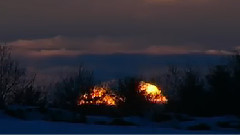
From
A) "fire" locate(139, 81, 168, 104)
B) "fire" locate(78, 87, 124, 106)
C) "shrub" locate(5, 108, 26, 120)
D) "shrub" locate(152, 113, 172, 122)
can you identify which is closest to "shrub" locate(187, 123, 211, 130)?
"shrub" locate(152, 113, 172, 122)

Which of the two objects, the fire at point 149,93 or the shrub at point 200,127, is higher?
the fire at point 149,93

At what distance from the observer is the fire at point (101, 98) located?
5706cm

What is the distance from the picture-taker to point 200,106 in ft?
186

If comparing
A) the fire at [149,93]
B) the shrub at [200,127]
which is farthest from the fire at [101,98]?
the shrub at [200,127]

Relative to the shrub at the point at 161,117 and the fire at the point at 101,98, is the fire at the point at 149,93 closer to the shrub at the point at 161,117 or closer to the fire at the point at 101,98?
the fire at the point at 101,98

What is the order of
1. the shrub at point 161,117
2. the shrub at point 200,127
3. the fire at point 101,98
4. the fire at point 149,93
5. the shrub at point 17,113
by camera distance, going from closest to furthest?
the shrub at point 200,127
the shrub at point 17,113
the shrub at point 161,117
the fire at point 149,93
the fire at point 101,98

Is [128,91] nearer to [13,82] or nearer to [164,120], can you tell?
[164,120]

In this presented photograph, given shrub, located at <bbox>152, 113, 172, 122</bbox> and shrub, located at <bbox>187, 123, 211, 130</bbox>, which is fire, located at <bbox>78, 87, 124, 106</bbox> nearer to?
shrub, located at <bbox>152, 113, 172, 122</bbox>

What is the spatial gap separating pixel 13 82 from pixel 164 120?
4157cm

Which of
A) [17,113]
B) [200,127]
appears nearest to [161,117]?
[200,127]

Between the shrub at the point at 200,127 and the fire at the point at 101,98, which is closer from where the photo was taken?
the shrub at the point at 200,127

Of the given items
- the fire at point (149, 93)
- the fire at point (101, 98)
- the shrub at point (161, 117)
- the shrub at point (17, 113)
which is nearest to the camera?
the shrub at point (17, 113)

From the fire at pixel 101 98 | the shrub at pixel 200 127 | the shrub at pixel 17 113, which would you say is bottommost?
the shrub at pixel 200 127

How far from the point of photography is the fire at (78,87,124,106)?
57062mm
